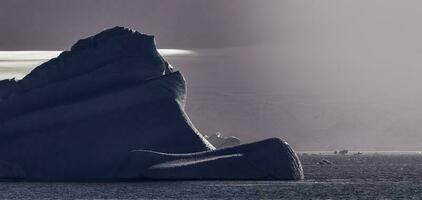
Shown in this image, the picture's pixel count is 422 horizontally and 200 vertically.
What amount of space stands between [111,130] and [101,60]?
366 inches

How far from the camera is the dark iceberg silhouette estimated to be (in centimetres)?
10456

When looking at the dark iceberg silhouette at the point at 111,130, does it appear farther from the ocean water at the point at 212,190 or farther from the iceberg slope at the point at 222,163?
the ocean water at the point at 212,190

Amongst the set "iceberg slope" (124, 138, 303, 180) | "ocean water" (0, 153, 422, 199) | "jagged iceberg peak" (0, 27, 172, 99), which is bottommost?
"ocean water" (0, 153, 422, 199)

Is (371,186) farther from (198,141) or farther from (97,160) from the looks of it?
(97,160)

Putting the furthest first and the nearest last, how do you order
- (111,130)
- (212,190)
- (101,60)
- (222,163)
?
(101,60), (111,130), (222,163), (212,190)

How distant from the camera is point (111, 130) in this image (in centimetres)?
11081

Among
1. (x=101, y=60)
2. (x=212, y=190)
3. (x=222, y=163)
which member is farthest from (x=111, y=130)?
(x=212, y=190)

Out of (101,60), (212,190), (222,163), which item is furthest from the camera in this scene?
(101,60)

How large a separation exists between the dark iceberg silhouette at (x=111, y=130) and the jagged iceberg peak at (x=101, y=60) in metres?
0.10

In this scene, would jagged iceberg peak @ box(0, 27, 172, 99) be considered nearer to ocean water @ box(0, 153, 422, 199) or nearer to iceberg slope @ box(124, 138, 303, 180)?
ocean water @ box(0, 153, 422, 199)

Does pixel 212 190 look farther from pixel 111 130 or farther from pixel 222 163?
pixel 111 130

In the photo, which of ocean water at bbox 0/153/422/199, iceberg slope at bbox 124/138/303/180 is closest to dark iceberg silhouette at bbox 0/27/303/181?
iceberg slope at bbox 124/138/303/180

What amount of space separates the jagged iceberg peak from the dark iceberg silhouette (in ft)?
0.32

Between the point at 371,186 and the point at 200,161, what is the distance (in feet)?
50.8
